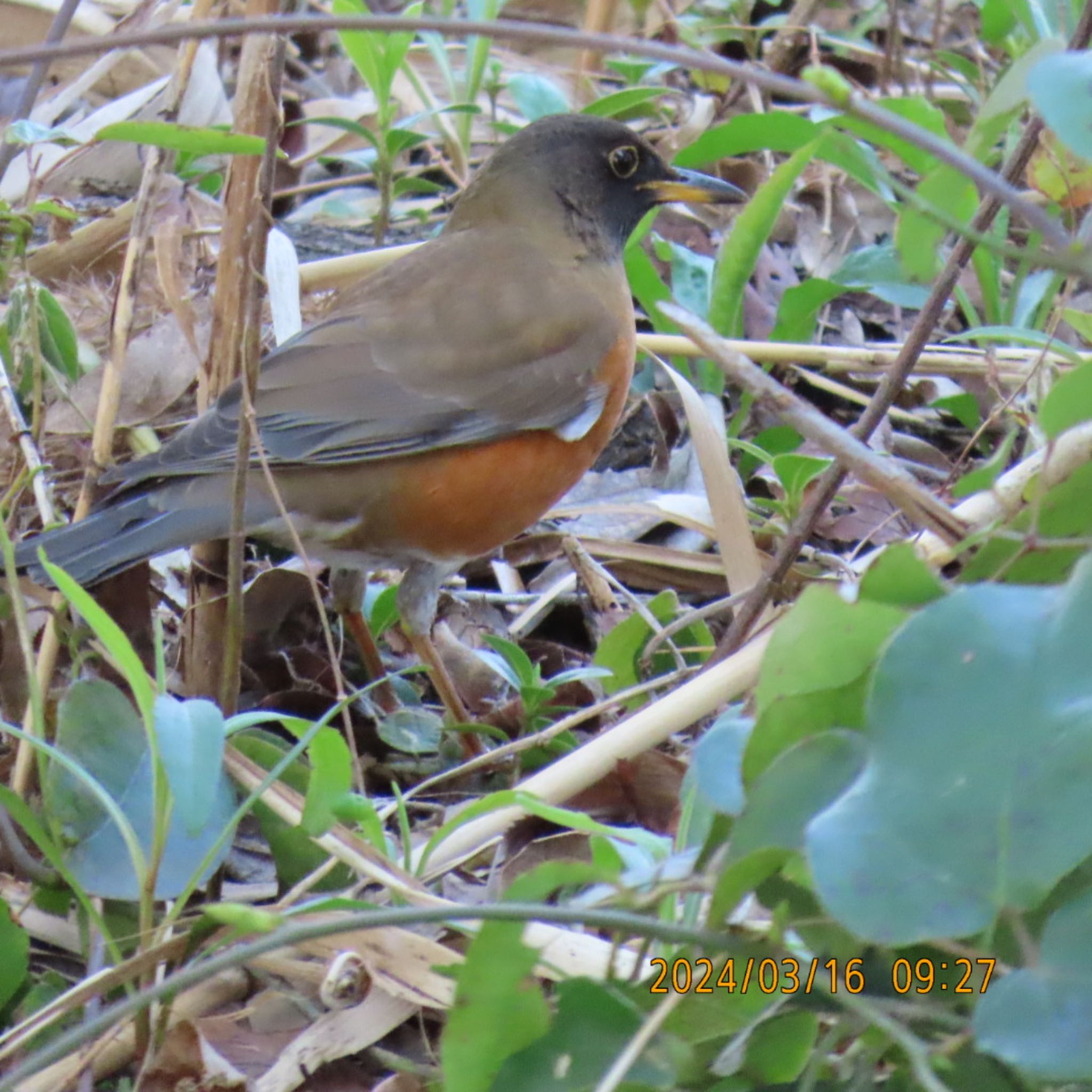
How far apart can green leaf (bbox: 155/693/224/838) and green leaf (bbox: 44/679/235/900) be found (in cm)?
26

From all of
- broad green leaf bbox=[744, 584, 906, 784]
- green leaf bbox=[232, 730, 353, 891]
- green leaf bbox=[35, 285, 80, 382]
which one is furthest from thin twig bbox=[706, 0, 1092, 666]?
green leaf bbox=[35, 285, 80, 382]

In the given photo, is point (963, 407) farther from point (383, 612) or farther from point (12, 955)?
point (12, 955)

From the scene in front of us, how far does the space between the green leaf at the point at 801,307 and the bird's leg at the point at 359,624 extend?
1187 millimetres

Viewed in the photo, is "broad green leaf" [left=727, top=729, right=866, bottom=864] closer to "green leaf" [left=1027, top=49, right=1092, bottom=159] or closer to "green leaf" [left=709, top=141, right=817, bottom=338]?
"green leaf" [left=1027, top=49, right=1092, bottom=159]

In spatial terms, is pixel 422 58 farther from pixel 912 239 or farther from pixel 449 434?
pixel 912 239

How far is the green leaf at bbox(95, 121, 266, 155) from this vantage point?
1984mm

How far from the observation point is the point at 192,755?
1.60 m

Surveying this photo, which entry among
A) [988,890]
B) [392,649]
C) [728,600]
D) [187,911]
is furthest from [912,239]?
[392,649]

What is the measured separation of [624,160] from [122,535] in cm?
187

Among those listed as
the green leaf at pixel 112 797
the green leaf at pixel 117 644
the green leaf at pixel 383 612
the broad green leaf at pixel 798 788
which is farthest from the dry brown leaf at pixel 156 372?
the broad green leaf at pixel 798 788

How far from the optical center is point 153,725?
1.65 m

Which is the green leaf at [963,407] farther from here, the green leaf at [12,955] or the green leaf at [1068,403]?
the green leaf at [12,955]

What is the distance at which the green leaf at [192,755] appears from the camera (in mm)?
1578

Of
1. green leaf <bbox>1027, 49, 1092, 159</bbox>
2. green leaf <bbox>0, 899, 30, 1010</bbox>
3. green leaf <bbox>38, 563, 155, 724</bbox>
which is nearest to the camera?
green leaf <bbox>1027, 49, 1092, 159</bbox>
